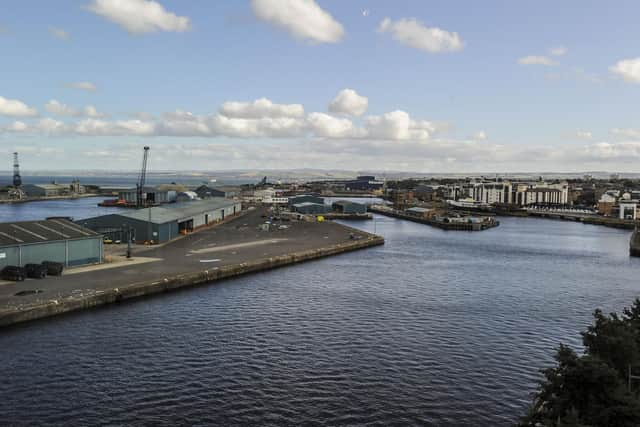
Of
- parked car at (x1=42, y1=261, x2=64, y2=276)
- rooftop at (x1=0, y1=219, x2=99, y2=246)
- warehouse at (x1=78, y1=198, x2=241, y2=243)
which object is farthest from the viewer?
warehouse at (x1=78, y1=198, x2=241, y2=243)

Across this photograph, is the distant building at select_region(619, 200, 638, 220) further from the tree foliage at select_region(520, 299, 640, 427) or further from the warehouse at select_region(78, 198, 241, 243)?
the tree foliage at select_region(520, 299, 640, 427)

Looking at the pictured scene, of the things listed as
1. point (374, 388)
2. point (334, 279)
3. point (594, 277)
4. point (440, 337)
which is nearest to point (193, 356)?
point (374, 388)

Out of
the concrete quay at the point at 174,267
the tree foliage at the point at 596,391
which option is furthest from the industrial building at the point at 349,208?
the tree foliage at the point at 596,391

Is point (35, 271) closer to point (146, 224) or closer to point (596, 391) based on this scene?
point (146, 224)

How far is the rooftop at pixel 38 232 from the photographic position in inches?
1027

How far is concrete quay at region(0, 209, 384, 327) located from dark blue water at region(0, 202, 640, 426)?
89cm

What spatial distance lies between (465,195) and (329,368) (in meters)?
120

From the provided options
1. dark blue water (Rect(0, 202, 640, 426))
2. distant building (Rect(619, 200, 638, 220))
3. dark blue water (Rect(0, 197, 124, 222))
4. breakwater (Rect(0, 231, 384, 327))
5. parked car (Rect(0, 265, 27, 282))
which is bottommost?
dark blue water (Rect(0, 197, 124, 222))

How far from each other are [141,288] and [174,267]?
516 cm

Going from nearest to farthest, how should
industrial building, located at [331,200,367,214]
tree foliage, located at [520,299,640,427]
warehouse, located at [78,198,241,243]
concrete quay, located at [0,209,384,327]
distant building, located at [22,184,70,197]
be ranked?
tree foliage, located at [520,299,640,427] → concrete quay, located at [0,209,384,327] → warehouse, located at [78,198,241,243] → industrial building, located at [331,200,367,214] → distant building, located at [22,184,70,197]

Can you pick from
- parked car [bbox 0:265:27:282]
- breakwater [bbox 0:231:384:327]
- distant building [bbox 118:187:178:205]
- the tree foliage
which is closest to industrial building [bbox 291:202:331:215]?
distant building [bbox 118:187:178:205]

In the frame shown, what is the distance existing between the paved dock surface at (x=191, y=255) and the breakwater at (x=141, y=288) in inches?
16.5

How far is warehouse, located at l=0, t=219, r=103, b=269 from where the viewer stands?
1006 inches

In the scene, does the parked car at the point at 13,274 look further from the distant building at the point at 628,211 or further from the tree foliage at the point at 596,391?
the distant building at the point at 628,211
